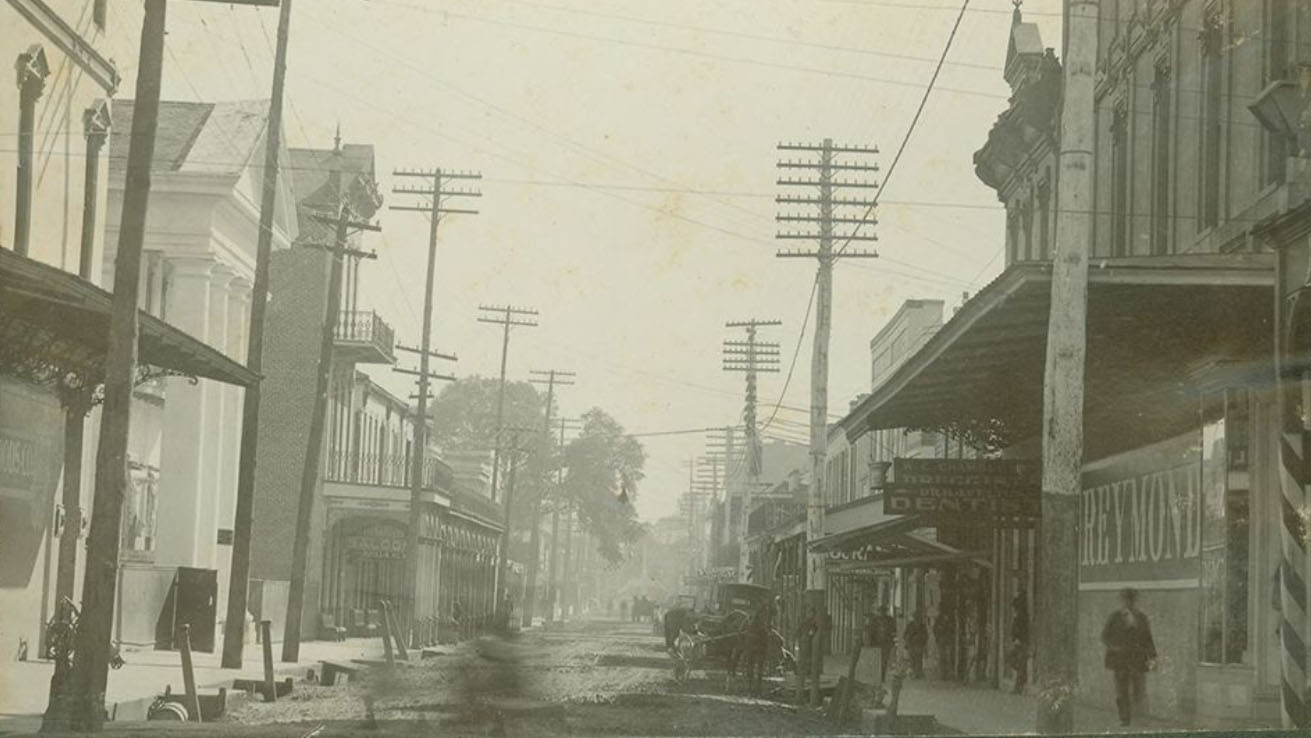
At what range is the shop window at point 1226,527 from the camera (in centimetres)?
→ 1644

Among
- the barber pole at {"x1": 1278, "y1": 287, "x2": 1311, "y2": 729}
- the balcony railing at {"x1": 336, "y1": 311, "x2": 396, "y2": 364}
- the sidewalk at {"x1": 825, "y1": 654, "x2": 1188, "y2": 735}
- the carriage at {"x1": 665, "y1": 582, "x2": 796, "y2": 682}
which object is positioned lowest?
the sidewalk at {"x1": 825, "y1": 654, "x2": 1188, "y2": 735}

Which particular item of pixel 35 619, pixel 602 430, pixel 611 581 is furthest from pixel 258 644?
pixel 611 581

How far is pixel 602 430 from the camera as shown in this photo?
59.1ft

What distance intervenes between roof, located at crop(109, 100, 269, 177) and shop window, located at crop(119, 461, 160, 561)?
5.40 metres

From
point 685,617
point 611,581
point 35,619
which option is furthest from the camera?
point 611,581

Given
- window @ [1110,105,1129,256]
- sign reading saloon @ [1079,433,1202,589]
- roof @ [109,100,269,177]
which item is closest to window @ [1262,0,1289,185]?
sign reading saloon @ [1079,433,1202,589]

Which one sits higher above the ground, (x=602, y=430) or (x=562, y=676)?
(x=602, y=430)

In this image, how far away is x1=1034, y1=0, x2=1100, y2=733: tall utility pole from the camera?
1488 cm

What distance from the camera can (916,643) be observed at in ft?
109

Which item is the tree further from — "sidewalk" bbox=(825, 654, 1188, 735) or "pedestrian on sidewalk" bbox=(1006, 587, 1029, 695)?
"pedestrian on sidewalk" bbox=(1006, 587, 1029, 695)

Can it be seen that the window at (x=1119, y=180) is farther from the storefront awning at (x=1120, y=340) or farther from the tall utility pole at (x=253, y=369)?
the tall utility pole at (x=253, y=369)

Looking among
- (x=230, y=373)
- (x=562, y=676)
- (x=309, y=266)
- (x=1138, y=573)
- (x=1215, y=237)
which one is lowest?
(x=562, y=676)

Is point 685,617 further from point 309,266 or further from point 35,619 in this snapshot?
point 35,619

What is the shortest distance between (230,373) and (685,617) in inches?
851
